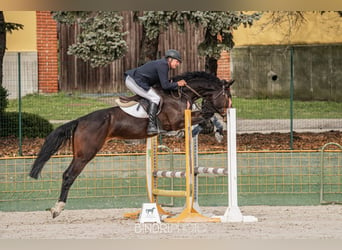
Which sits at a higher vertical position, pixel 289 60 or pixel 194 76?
pixel 289 60

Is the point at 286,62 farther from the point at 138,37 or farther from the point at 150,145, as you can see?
the point at 150,145

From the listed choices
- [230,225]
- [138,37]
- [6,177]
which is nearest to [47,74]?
[138,37]

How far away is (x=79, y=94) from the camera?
2559 cm

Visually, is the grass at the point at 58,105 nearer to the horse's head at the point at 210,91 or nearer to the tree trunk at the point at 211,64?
the tree trunk at the point at 211,64

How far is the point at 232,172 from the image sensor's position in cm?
1153

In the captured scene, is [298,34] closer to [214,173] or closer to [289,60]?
[289,60]

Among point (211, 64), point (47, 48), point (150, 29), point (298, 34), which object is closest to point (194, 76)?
point (150, 29)

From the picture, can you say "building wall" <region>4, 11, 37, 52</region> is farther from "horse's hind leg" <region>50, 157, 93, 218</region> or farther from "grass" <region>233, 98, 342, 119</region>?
"horse's hind leg" <region>50, 157, 93, 218</region>

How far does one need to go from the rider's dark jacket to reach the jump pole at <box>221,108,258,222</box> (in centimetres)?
98

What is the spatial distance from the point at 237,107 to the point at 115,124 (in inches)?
414

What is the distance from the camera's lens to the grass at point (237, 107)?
21.3 metres

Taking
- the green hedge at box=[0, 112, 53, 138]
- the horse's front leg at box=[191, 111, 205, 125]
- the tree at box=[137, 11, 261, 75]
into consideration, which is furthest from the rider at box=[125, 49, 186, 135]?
the green hedge at box=[0, 112, 53, 138]

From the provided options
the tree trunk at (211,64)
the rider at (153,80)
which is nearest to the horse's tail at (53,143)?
the rider at (153,80)

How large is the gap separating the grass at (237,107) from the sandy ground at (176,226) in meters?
8.34
